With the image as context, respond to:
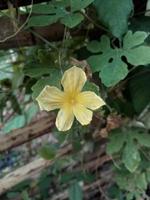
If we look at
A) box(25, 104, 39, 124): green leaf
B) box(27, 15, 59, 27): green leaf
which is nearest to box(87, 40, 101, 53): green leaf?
box(27, 15, 59, 27): green leaf

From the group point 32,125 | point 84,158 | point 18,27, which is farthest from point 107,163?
point 18,27

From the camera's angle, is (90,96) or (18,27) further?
(18,27)

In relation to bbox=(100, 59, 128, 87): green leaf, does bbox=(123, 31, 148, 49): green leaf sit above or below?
above

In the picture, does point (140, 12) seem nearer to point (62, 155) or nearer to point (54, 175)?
point (62, 155)

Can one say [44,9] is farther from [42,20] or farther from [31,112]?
[31,112]

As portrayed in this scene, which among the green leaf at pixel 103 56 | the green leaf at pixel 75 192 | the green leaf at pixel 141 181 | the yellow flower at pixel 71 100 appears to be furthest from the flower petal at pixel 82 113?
the green leaf at pixel 75 192

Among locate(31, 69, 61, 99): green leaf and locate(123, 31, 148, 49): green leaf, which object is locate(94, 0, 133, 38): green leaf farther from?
locate(31, 69, 61, 99): green leaf

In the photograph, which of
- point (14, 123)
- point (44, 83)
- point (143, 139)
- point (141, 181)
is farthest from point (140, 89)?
point (14, 123)
